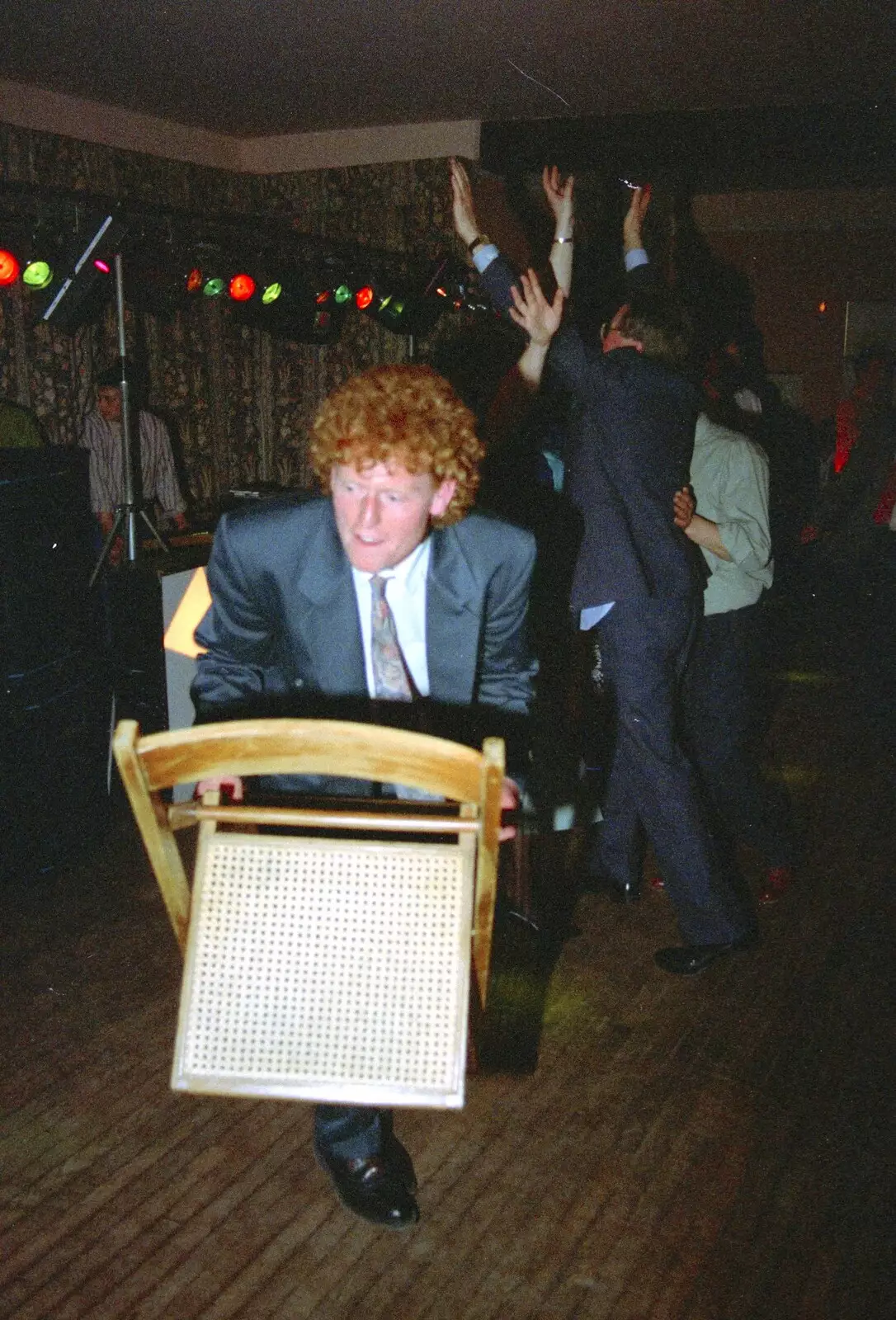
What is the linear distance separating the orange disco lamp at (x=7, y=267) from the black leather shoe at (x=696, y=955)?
3.66m

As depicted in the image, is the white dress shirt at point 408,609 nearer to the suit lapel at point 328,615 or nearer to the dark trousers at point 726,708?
the suit lapel at point 328,615

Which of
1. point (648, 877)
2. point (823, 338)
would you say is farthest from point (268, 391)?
point (648, 877)

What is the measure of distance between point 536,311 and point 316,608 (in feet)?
3.43

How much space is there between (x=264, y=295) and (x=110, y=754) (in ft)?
10.3

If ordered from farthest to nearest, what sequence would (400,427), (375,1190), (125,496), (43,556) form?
(125,496) < (43,556) < (375,1190) < (400,427)

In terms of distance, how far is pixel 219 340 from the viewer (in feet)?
23.1

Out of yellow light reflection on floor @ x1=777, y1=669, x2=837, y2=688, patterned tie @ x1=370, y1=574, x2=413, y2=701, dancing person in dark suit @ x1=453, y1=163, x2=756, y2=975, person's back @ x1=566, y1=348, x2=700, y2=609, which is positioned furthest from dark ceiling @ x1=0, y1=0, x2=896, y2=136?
patterned tie @ x1=370, y1=574, x2=413, y2=701

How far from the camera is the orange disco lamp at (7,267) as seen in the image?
4.13 meters

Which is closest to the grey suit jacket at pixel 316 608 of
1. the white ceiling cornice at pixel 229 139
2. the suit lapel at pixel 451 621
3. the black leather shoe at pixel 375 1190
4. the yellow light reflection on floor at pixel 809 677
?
the suit lapel at pixel 451 621

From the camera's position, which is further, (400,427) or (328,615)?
(328,615)

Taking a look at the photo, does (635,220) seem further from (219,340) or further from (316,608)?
(219,340)

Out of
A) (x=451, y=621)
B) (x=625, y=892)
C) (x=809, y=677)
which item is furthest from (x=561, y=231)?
(x=809, y=677)

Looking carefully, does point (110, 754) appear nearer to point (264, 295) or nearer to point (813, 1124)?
point (813, 1124)

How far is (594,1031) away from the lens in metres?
2.54
